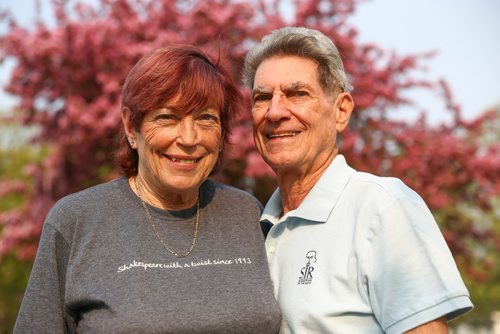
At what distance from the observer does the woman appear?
2.57m

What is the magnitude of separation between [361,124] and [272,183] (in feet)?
5.24

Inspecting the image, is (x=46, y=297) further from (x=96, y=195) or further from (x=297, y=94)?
(x=297, y=94)

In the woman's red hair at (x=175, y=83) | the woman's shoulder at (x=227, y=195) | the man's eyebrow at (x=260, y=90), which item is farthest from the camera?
the woman's shoulder at (x=227, y=195)

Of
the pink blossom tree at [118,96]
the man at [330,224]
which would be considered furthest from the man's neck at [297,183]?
the pink blossom tree at [118,96]

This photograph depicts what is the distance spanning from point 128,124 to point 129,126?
11mm

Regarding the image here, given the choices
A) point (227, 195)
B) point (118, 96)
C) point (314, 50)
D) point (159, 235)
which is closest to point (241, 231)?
point (227, 195)

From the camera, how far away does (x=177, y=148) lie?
2.84 meters

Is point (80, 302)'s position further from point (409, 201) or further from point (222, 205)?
point (409, 201)

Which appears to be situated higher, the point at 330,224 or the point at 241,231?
the point at 330,224

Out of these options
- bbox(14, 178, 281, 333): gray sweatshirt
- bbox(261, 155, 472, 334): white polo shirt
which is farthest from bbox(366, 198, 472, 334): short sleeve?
bbox(14, 178, 281, 333): gray sweatshirt

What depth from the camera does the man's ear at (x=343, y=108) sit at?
10.1ft

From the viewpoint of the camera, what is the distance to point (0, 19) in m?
8.16

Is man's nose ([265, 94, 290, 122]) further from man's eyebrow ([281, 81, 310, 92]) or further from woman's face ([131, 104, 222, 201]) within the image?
woman's face ([131, 104, 222, 201])

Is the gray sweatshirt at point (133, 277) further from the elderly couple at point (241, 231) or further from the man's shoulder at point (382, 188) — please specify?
the man's shoulder at point (382, 188)
